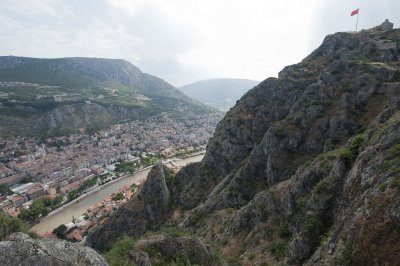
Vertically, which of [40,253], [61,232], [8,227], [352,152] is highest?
[352,152]

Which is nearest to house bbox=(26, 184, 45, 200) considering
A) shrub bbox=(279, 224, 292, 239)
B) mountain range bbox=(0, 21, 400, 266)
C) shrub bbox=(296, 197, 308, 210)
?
mountain range bbox=(0, 21, 400, 266)

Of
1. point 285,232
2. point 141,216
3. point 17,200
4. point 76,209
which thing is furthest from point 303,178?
point 17,200

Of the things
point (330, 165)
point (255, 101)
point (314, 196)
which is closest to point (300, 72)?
point (255, 101)

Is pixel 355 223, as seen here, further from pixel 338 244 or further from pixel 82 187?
pixel 82 187

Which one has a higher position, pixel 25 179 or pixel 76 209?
pixel 25 179

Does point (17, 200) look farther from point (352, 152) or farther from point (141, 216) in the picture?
point (352, 152)

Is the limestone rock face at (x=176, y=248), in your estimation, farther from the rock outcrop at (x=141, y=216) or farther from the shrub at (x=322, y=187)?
the rock outcrop at (x=141, y=216)

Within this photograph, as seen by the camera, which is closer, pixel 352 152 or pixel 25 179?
pixel 352 152
